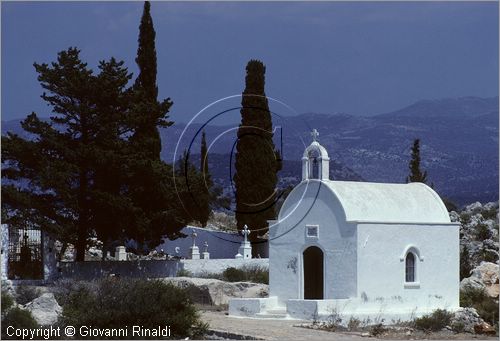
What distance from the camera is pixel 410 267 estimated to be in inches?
1079

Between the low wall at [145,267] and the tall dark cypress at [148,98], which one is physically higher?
the tall dark cypress at [148,98]

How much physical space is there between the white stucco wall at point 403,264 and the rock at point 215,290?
660cm

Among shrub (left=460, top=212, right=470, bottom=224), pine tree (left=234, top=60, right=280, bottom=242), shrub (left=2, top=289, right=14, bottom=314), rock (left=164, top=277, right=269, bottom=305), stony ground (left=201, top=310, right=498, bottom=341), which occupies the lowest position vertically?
stony ground (left=201, top=310, right=498, bottom=341)

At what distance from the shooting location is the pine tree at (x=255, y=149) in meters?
38.7

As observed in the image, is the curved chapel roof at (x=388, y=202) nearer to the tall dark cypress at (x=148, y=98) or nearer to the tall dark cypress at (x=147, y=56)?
the tall dark cypress at (x=148, y=98)

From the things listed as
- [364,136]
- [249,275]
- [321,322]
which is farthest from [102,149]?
[364,136]

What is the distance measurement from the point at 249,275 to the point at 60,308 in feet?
48.8

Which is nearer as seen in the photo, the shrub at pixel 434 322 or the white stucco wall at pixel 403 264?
the shrub at pixel 434 322

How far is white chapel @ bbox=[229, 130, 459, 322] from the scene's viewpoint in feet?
85.4

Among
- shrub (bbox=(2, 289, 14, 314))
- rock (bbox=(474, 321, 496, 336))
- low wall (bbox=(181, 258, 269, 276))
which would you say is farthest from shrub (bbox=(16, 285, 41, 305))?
rock (bbox=(474, 321, 496, 336))

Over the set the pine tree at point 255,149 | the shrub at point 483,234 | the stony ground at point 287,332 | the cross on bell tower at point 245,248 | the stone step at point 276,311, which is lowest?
the stony ground at point 287,332

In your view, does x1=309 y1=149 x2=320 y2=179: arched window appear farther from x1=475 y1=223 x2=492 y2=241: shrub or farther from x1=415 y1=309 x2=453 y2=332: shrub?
x1=475 y1=223 x2=492 y2=241: shrub

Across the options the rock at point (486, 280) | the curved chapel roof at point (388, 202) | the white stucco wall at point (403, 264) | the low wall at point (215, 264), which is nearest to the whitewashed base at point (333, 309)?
the white stucco wall at point (403, 264)

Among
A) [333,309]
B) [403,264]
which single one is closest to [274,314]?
[333,309]
